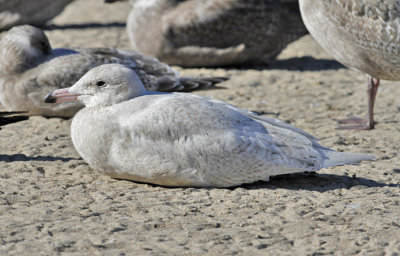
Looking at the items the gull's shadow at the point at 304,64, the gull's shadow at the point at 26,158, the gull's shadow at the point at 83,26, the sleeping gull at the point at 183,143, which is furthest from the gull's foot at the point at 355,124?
the gull's shadow at the point at 83,26

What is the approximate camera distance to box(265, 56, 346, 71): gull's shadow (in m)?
8.73

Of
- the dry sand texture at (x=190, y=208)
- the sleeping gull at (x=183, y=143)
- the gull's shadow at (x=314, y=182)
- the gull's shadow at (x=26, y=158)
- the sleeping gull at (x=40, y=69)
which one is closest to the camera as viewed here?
the dry sand texture at (x=190, y=208)

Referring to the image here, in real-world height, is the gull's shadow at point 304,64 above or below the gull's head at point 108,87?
below

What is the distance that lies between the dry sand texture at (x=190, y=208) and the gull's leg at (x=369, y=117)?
0.42ft

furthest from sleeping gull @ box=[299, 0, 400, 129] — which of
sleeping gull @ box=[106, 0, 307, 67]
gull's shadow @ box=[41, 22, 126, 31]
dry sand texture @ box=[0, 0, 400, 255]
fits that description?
gull's shadow @ box=[41, 22, 126, 31]

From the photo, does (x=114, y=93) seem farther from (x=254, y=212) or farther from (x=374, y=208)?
(x=374, y=208)

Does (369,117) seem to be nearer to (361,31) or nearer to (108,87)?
(361,31)

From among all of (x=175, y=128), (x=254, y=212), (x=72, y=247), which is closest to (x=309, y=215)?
(x=254, y=212)

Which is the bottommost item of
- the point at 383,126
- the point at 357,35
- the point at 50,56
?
the point at 383,126

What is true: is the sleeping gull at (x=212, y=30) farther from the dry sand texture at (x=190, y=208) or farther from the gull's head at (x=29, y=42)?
the dry sand texture at (x=190, y=208)

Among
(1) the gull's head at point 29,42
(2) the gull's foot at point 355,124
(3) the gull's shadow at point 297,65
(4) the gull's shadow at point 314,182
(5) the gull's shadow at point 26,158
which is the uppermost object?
(1) the gull's head at point 29,42

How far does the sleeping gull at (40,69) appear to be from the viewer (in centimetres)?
627

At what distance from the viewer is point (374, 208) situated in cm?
427

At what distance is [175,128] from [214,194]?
1.70 feet
